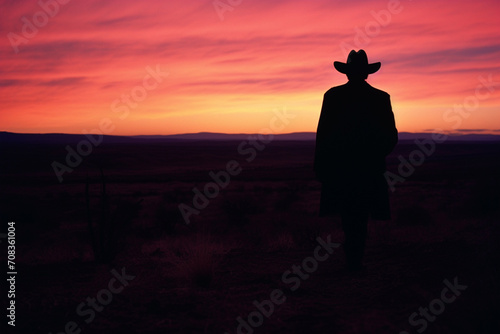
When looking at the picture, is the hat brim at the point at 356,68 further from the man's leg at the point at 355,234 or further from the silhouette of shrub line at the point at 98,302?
the silhouette of shrub line at the point at 98,302

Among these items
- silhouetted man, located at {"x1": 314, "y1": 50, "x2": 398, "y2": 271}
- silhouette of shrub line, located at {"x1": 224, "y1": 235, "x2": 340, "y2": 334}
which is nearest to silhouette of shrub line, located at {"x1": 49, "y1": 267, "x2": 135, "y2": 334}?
silhouette of shrub line, located at {"x1": 224, "y1": 235, "x2": 340, "y2": 334}

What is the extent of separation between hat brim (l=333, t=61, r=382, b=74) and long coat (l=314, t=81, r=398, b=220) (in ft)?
0.42

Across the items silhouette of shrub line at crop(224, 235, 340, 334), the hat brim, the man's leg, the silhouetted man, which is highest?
the hat brim

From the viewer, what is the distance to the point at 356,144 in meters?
4.47

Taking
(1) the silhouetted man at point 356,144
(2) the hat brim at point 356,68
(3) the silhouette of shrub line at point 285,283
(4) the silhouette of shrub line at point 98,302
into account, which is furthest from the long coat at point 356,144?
(4) the silhouette of shrub line at point 98,302

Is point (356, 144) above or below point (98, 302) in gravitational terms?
above

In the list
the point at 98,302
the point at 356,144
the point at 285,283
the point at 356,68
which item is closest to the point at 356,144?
the point at 356,144

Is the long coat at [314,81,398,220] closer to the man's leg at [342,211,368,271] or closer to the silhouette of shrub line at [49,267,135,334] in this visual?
the man's leg at [342,211,368,271]

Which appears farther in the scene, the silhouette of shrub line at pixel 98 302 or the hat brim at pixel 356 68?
the hat brim at pixel 356 68

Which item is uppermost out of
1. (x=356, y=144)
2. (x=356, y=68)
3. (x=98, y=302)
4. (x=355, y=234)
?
(x=356, y=68)

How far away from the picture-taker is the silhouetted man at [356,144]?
4477mm

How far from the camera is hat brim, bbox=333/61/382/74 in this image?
4.54 m

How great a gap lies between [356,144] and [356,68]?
82cm

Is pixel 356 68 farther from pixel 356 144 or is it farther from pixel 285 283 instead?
pixel 285 283
